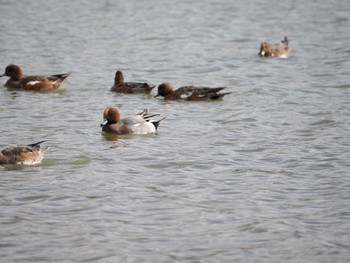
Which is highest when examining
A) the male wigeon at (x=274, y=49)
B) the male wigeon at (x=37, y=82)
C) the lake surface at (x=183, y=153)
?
the male wigeon at (x=274, y=49)

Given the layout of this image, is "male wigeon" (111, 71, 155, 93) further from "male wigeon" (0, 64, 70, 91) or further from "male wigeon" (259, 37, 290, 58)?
"male wigeon" (259, 37, 290, 58)

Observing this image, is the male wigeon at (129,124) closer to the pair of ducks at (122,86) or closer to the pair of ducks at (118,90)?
the pair of ducks at (118,90)

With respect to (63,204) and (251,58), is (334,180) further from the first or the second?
(251,58)

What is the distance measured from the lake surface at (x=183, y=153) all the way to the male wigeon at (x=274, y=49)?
0.66 feet

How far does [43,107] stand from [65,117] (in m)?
1.12

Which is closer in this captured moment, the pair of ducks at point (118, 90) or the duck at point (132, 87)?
the pair of ducks at point (118, 90)

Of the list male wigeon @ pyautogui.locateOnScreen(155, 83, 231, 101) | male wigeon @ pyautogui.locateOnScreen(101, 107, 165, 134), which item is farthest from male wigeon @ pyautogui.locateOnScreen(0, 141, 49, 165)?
male wigeon @ pyautogui.locateOnScreen(155, 83, 231, 101)

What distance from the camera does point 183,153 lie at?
39.9 feet

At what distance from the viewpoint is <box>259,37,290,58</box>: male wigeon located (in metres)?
20.6

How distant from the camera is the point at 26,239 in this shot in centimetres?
854

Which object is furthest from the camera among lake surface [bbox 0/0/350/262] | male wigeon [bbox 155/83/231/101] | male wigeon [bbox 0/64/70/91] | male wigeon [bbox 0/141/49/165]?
male wigeon [bbox 0/64/70/91]

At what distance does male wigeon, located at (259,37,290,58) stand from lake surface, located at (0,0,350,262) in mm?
200

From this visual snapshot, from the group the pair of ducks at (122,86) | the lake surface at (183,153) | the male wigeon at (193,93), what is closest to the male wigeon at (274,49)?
the lake surface at (183,153)

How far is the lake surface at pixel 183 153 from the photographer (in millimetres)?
8531
